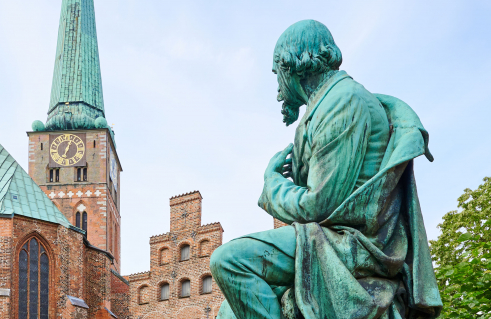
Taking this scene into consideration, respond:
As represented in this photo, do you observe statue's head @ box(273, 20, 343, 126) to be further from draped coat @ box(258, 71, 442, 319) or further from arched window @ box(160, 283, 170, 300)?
arched window @ box(160, 283, 170, 300)

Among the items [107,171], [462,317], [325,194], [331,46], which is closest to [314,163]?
[325,194]

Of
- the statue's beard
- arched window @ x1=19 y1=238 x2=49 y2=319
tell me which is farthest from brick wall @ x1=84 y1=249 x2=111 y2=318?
the statue's beard

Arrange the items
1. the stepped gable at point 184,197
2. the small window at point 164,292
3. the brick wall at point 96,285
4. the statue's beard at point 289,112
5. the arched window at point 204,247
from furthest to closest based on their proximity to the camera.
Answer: the brick wall at point 96,285, the stepped gable at point 184,197, the arched window at point 204,247, the small window at point 164,292, the statue's beard at point 289,112

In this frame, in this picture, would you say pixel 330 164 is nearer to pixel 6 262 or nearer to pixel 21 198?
pixel 6 262

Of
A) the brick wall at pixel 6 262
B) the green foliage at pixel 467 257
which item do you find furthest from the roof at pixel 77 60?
the green foliage at pixel 467 257

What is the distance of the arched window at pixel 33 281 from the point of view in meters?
29.3

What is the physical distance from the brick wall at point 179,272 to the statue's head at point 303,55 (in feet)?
70.7

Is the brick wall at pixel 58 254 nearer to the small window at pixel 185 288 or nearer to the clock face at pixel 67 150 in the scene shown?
the small window at pixel 185 288

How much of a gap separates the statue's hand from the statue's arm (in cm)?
12

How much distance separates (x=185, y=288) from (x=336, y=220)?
22.7 m

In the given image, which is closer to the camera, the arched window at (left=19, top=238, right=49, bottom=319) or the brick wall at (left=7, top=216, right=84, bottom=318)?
the arched window at (left=19, top=238, right=49, bottom=319)

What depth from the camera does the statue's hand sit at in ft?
8.50

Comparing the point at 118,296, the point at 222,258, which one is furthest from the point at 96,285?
the point at 222,258

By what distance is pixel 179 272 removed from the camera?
81.0ft
